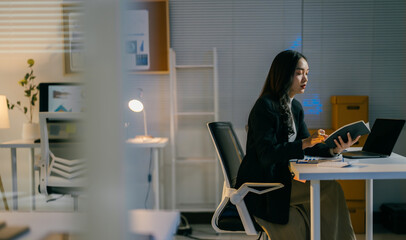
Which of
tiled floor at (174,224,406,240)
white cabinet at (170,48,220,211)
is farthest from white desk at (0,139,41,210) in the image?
tiled floor at (174,224,406,240)

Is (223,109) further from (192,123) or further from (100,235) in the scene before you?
(100,235)

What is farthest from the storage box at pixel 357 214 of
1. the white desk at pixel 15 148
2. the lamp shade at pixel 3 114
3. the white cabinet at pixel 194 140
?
Result: the lamp shade at pixel 3 114

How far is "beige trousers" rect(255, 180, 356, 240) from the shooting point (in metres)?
1.54

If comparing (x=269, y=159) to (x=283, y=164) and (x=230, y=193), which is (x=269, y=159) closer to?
(x=283, y=164)

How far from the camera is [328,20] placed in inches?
121

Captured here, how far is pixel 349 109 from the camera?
9.43 feet

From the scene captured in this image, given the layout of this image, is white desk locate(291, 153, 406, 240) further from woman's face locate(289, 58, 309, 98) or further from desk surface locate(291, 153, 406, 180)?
woman's face locate(289, 58, 309, 98)

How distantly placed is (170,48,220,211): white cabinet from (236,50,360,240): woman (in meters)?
1.38

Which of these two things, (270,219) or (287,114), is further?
(287,114)

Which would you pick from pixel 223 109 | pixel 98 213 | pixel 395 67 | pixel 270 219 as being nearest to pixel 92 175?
pixel 98 213

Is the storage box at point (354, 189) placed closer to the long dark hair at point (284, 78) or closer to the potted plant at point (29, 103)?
the long dark hair at point (284, 78)

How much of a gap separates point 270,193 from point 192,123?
1.66 metres

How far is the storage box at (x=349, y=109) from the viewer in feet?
9.29

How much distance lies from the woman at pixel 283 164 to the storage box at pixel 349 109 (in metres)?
1.18
